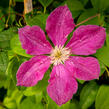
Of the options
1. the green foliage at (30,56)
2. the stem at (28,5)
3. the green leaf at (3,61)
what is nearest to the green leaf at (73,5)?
the green foliage at (30,56)

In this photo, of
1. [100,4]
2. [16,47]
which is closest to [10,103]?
[16,47]

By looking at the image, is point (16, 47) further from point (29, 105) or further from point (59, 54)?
point (29, 105)

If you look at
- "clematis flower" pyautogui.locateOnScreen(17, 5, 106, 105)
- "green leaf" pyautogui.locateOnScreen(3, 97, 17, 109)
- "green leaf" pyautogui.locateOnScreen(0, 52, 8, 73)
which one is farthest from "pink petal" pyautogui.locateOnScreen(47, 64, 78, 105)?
"green leaf" pyautogui.locateOnScreen(3, 97, 17, 109)

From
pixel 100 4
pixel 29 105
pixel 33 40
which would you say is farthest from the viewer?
pixel 29 105

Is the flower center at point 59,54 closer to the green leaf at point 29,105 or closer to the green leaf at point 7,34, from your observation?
the green leaf at point 7,34

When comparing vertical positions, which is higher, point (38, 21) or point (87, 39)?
point (38, 21)

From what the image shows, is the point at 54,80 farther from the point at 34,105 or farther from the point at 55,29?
the point at 34,105

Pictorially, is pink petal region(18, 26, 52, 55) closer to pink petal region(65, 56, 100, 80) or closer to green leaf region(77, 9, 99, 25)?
pink petal region(65, 56, 100, 80)
